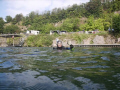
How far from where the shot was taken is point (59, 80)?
503 cm

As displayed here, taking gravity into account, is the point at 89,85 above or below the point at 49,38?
below

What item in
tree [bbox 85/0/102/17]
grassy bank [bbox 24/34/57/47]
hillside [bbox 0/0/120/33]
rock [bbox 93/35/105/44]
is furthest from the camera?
tree [bbox 85/0/102/17]

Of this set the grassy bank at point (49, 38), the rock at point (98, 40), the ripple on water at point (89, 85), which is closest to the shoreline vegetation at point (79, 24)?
the grassy bank at point (49, 38)

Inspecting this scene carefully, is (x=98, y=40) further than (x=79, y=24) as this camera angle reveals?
No

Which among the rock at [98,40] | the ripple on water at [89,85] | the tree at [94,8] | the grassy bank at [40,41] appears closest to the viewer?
the ripple on water at [89,85]

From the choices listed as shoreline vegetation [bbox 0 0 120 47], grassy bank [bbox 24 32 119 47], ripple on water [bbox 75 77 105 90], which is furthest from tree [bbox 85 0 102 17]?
ripple on water [bbox 75 77 105 90]

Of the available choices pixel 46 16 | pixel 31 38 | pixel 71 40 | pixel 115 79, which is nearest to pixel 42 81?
pixel 115 79

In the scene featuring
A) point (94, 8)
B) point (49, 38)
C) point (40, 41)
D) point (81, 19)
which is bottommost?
point (40, 41)

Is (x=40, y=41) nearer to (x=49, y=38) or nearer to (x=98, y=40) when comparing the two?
(x=49, y=38)

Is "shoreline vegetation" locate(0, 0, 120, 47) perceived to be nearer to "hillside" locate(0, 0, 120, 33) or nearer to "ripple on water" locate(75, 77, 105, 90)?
"hillside" locate(0, 0, 120, 33)

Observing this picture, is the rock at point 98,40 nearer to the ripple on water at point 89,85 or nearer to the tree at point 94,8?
the ripple on water at point 89,85

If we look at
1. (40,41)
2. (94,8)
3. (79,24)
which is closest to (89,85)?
(40,41)

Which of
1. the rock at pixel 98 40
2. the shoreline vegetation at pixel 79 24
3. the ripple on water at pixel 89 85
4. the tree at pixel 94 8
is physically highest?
the tree at pixel 94 8

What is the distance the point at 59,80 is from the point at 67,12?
102 m
